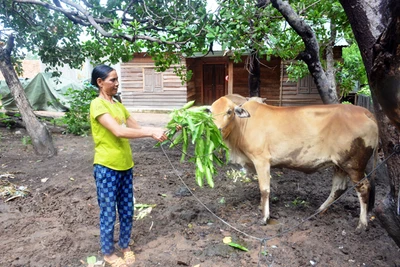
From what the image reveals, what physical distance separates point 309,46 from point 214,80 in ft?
40.4

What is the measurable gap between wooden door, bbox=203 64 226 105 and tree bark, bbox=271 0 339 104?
463 inches

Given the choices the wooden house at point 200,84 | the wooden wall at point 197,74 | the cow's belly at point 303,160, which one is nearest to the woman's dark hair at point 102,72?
the cow's belly at point 303,160

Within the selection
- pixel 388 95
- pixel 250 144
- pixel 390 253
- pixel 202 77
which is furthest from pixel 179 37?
pixel 202 77

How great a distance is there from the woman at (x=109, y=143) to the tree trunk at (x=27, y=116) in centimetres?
511

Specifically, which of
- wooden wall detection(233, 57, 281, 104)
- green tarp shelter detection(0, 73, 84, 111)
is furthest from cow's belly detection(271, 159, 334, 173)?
green tarp shelter detection(0, 73, 84, 111)

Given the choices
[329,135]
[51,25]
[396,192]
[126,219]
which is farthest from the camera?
[51,25]

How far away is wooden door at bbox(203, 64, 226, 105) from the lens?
60.0 feet

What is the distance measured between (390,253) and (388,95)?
7.07ft

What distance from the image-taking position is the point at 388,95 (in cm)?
259

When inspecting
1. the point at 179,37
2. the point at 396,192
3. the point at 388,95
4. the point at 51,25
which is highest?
the point at 51,25

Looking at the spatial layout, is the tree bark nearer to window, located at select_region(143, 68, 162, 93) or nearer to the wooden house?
the wooden house

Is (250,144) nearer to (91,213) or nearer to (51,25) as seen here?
(91,213)

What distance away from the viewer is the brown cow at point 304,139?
14.5 feet

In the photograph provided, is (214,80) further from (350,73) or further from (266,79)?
(350,73)
